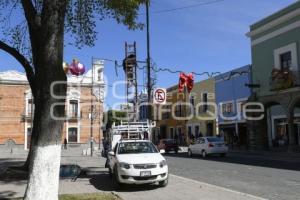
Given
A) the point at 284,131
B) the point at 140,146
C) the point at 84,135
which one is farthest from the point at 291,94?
the point at 84,135

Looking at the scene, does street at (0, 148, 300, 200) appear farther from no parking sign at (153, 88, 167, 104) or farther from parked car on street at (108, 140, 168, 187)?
no parking sign at (153, 88, 167, 104)

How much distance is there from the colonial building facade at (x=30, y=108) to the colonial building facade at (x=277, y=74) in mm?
20642

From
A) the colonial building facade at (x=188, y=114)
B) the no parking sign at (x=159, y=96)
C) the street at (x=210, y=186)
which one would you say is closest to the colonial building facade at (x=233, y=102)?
the colonial building facade at (x=188, y=114)

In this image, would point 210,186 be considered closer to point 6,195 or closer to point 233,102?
point 6,195

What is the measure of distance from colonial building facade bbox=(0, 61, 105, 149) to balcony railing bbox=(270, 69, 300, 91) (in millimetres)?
23346

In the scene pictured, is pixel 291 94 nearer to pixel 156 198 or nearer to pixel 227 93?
pixel 227 93

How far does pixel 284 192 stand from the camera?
11906mm

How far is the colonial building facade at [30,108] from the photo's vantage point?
49406 millimetres

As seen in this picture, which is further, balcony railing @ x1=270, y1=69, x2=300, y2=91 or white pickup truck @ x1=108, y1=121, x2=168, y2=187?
balcony railing @ x1=270, y1=69, x2=300, y2=91

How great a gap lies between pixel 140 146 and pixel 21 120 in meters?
37.6

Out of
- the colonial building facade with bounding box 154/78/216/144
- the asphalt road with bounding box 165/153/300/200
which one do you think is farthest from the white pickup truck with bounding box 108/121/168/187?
the colonial building facade with bounding box 154/78/216/144

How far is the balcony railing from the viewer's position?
28703 mm

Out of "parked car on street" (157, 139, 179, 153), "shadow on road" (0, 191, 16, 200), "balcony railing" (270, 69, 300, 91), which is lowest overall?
"shadow on road" (0, 191, 16, 200)

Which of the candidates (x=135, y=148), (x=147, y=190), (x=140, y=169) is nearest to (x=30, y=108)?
(x=135, y=148)
